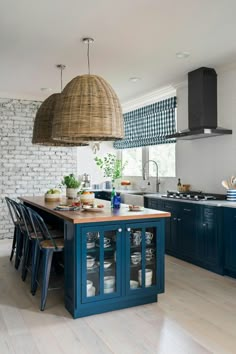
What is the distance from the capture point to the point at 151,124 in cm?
659

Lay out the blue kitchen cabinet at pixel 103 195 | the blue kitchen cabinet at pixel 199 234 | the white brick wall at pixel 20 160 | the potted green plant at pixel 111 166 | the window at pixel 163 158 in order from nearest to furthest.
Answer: the blue kitchen cabinet at pixel 199 234
the window at pixel 163 158
the white brick wall at pixel 20 160
the blue kitchen cabinet at pixel 103 195
the potted green plant at pixel 111 166

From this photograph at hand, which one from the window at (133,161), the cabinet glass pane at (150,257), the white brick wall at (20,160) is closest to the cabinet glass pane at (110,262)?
the cabinet glass pane at (150,257)

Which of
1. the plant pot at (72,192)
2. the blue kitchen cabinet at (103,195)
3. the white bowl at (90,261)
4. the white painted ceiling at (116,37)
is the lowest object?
the white bowl at (90,261)

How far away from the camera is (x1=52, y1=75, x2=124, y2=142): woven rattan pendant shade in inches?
121

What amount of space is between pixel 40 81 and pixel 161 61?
209cm

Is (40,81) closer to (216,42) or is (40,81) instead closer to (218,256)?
(216,42)

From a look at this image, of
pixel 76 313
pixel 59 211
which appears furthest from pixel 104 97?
pixel 76 313

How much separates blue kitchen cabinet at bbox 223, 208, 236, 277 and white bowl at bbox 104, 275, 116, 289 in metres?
1.65

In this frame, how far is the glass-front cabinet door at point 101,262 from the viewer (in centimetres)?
306

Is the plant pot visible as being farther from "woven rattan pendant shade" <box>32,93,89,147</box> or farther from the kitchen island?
the kitchen island

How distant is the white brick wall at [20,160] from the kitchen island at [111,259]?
346 cm

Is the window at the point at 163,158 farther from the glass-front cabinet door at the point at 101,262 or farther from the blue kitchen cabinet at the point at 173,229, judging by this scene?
the glass-front cabinet door at the point at 101,262

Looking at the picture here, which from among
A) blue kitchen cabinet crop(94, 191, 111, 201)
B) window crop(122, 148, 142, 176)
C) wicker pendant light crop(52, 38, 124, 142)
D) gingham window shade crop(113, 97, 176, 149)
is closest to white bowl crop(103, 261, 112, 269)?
wicker pendant light crop(52, 38, 124, 142)

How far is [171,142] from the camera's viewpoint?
6.11 m
